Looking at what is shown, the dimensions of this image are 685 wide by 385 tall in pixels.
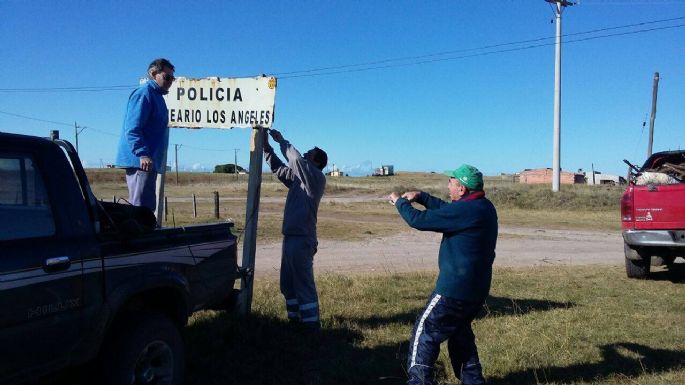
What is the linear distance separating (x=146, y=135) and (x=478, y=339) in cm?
370

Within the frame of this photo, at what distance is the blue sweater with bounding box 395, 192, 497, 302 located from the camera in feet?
13.5

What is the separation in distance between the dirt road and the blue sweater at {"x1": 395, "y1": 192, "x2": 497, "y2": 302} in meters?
6.68

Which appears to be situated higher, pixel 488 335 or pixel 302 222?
pixel 302 222

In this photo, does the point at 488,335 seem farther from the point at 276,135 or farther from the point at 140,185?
the point at 140,185

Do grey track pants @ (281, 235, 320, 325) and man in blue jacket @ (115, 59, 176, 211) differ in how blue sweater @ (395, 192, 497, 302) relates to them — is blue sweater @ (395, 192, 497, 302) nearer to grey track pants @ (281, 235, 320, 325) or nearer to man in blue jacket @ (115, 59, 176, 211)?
grey track pants @ (281, 235, 320, 325)

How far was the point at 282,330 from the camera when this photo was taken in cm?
581

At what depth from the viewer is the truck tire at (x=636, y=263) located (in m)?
9.48

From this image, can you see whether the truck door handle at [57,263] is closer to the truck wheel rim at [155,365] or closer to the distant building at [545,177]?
the truck wheel rim at [155,365]

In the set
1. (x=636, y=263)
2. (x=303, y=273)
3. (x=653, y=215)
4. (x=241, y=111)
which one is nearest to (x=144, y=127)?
(x=241, y=111)

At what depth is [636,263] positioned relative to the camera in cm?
969

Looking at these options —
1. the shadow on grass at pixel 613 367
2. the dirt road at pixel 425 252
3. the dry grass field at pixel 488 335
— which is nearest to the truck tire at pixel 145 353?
the dry grass field at pixel 488 335

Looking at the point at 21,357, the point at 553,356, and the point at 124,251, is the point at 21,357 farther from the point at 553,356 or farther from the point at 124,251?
the point at 553,356

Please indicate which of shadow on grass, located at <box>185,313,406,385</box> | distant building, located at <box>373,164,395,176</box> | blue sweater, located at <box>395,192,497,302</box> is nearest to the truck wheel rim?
shadow on grass, located at <box>185,313,406,385</box>

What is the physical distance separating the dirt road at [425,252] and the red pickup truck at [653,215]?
3.42m
